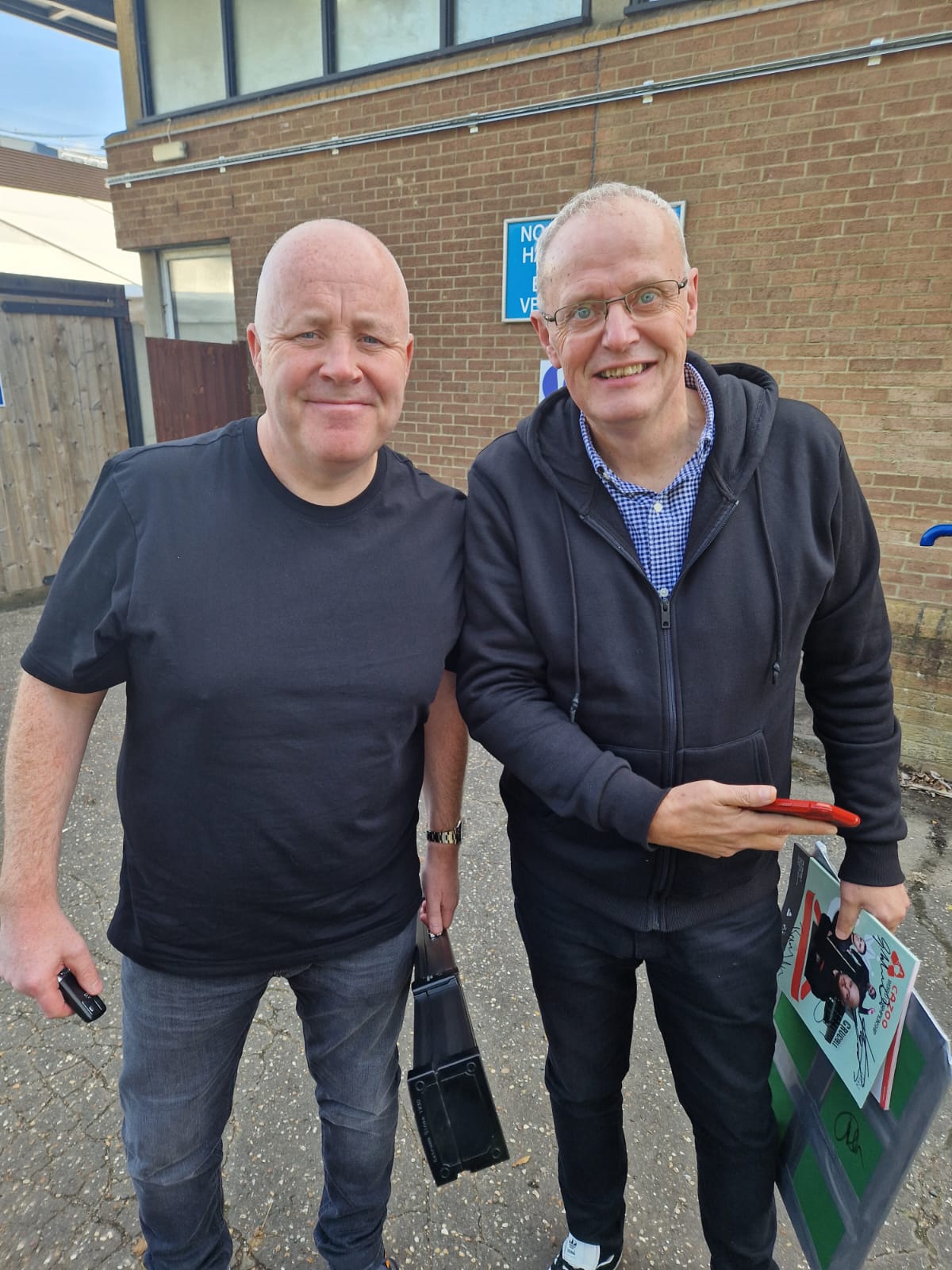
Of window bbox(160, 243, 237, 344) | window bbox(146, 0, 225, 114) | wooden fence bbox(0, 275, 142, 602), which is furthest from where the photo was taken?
window bbox(160, 243, 237, 344)

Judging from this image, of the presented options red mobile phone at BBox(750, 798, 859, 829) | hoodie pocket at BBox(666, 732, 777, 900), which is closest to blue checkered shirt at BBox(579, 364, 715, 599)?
hoodie pocket at BBox(666, 732, 777, 900)

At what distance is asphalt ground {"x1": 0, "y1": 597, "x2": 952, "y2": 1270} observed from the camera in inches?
73.1

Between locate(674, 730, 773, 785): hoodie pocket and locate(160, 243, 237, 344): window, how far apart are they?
22.6ft

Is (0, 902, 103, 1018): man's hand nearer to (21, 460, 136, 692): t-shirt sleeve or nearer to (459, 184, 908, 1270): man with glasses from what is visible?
(21, 460, 136, 692): t-shirt sleeve

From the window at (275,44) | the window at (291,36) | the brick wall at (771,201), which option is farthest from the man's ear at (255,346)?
the window at (275,44)

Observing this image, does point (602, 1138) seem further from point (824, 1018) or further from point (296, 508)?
point (296, 508)

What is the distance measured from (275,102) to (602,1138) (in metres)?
7.09

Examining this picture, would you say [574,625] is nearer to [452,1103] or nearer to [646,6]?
[452,1103]

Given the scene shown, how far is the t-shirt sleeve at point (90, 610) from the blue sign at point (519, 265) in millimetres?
4226

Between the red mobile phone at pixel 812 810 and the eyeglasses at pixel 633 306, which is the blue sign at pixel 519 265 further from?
the red mobile phone at pixel 812 810

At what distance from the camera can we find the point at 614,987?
1.61 meters

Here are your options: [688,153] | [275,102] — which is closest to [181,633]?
[688,153]

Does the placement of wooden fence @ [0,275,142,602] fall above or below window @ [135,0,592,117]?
below

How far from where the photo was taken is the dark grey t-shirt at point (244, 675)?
1.32m
